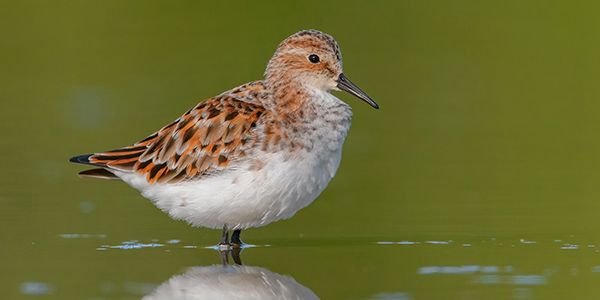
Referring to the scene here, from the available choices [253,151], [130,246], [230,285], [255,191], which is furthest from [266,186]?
[230,285]

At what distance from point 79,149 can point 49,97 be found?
3188 mm

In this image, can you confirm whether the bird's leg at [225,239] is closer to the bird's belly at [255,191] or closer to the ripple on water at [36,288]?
the bird's belly at [255,191]

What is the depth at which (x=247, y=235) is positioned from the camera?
11.2 meters

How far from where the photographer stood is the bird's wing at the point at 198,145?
34.0 ft

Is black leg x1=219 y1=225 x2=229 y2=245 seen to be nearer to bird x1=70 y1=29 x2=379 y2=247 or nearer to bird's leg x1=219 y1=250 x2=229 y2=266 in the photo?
bird x1=70 y1=29 x2=379 y2=247

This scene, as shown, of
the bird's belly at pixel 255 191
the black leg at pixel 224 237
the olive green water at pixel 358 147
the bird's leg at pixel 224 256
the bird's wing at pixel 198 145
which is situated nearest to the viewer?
the olive green water at pixel 358 147

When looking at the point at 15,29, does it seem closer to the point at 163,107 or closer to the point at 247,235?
the point at 163,107

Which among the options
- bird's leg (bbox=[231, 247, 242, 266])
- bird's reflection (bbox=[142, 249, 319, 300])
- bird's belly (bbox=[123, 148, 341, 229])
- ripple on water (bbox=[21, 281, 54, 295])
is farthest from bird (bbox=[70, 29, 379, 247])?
ripple on water (bbox=[21, 281, 54, 295])

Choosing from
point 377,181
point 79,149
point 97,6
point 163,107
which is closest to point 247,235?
point 377,181

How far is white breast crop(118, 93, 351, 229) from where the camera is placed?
10023 mm

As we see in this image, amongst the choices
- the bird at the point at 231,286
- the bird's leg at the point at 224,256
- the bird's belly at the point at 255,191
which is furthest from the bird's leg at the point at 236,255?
the bird at the point at 231,286

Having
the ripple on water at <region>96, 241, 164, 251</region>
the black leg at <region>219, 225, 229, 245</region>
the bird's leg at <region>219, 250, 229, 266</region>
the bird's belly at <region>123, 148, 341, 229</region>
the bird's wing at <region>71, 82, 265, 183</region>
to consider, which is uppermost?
the bird's wing at <region>71, 82, 265, 183</region>

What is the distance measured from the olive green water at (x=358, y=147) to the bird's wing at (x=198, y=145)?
0.53 m

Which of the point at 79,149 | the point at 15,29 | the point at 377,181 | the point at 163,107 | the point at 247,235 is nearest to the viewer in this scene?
the point at 247,235
